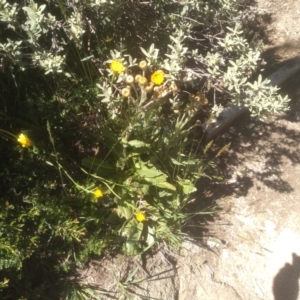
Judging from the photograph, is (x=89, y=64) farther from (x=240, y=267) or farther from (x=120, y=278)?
(x=240, y=267)

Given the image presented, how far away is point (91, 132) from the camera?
8.90 feet

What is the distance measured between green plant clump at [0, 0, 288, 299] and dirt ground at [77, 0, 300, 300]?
12.7 inches

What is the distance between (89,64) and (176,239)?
1.51 metres

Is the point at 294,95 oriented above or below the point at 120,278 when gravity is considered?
above

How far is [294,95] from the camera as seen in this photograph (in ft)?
13.6

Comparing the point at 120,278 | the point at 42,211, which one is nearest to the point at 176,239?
the point at 120,278

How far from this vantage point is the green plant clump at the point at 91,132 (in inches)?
88.0

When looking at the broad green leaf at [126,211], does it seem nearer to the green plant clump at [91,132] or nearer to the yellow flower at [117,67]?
the green plant clump at [91,132]

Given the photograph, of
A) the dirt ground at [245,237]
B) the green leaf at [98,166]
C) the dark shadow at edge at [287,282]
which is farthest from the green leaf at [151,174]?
the dark shadow at edge at [287,282]

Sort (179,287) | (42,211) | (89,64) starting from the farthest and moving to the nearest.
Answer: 1. (179,287)
2. (89,64)
3. (42,211)

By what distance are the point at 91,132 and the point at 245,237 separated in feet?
6.13

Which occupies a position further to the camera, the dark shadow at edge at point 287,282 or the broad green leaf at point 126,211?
the dark shadow at edge at point 287,282

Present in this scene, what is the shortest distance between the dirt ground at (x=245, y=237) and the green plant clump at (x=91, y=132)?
0.32m

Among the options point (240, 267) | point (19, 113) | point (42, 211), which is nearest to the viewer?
point (42, 211)
